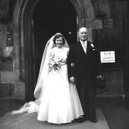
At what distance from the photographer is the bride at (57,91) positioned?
4078 millimetres

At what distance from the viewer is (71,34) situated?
10.1 m

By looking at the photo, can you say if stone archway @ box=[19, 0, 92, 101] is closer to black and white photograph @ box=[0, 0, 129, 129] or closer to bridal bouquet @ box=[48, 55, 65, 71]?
black and white photograph @ box=[0, 0, 129, 129]

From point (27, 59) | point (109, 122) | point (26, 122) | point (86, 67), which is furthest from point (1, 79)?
point (109, 122)

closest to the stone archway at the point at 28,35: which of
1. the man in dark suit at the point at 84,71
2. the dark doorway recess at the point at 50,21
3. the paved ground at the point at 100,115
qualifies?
the paved ground at the point at 100,115

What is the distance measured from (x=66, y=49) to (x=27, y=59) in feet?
6.40

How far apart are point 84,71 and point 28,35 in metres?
2.66

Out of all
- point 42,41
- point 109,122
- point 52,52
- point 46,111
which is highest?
point 42,41

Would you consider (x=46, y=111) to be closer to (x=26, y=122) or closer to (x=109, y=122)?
(x=26, y=122)

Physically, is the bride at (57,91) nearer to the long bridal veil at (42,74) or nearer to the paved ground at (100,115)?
the long bridal veil at (42,74)

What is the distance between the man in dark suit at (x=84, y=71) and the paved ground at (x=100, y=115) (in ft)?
1.17

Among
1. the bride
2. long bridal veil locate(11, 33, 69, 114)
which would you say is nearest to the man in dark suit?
the bride

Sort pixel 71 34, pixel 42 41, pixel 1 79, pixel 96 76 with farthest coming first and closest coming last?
pixel 71 34
pixel 42 41
pixel 1 79
pixel 96 76

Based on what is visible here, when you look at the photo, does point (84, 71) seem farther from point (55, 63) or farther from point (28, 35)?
point (28, 35)

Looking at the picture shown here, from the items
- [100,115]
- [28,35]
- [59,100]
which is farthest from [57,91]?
[28,35]
